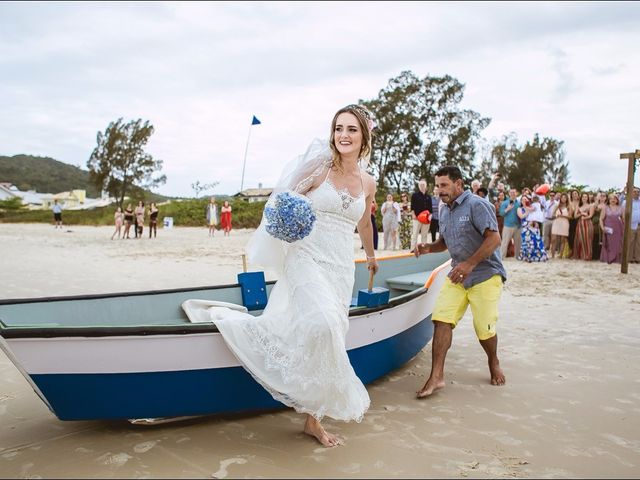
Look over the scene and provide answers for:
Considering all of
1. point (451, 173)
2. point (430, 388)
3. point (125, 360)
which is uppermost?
point (451, 173)

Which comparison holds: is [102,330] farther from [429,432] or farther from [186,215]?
[186,215]

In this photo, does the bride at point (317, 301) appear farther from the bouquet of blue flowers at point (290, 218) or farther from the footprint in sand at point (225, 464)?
the footprint in sand at point (225, 464)

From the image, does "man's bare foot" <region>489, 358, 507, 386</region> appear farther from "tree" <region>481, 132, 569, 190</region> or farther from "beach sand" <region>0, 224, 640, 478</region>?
"tree" <region>481, 132, 569, 190</region>

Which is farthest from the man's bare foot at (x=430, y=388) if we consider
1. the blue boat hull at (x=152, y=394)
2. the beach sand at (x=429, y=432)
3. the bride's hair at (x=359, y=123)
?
the bride's hair at (x=359, y=123)

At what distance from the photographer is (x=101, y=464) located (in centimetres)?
311

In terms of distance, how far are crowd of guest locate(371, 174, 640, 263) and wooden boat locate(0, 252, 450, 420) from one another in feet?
32.9

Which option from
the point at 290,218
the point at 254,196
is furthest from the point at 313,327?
the point at 254,196

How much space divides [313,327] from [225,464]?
2.98 ft

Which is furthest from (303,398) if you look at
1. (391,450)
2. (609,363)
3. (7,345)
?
(609,363)

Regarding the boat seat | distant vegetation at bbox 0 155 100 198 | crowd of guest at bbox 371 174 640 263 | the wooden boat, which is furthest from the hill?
the wooden boat

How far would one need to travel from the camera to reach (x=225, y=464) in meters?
3.14

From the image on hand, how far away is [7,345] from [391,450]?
7.50 ft

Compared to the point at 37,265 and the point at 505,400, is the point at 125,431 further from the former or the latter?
the point at 37,265

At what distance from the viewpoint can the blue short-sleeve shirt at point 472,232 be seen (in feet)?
14.9
